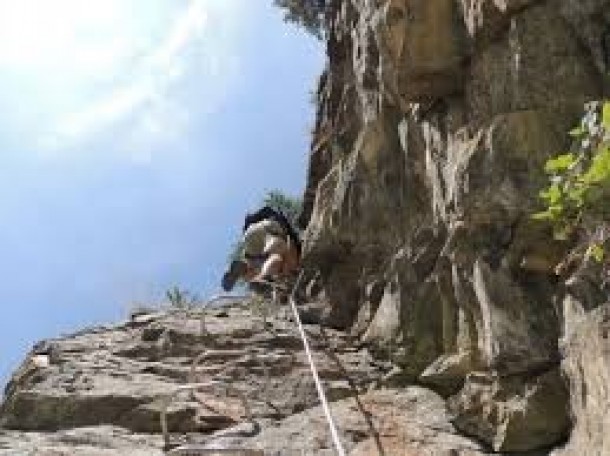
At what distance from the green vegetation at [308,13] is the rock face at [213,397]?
10778 millimetres

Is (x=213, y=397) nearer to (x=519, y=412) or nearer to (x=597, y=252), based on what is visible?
(x=519, y=412)

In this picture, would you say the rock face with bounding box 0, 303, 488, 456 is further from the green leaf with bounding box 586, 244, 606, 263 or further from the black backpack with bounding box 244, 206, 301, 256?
the black backpack with bounding box 244, 206, 301, 256

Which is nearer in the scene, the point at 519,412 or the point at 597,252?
the point at 597,252

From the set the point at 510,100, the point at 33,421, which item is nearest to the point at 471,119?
the point at 510,100

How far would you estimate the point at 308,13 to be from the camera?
2142 cm

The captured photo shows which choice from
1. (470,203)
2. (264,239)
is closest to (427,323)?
(470,203)

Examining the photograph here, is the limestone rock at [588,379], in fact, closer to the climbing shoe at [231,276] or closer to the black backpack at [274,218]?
the black backpack at [274,218]

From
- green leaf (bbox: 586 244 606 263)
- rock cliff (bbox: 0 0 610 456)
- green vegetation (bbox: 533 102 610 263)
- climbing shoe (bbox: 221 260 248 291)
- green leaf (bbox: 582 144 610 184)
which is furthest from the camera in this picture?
climbing shoe (bbox: 221 260 248 291)

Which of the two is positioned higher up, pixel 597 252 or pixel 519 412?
pixel 597 252

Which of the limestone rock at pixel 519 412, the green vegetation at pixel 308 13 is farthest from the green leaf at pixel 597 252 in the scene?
the green vegetation at pixel 308 13

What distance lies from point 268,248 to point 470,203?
5388 millimetres

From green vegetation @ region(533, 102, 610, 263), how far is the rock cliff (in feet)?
1.63

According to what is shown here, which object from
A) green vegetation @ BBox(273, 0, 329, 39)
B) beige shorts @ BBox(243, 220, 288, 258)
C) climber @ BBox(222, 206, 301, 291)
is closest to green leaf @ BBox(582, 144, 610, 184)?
climber @ BBox(222, 206, 301, 291)

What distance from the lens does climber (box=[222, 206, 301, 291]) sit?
1353cm
